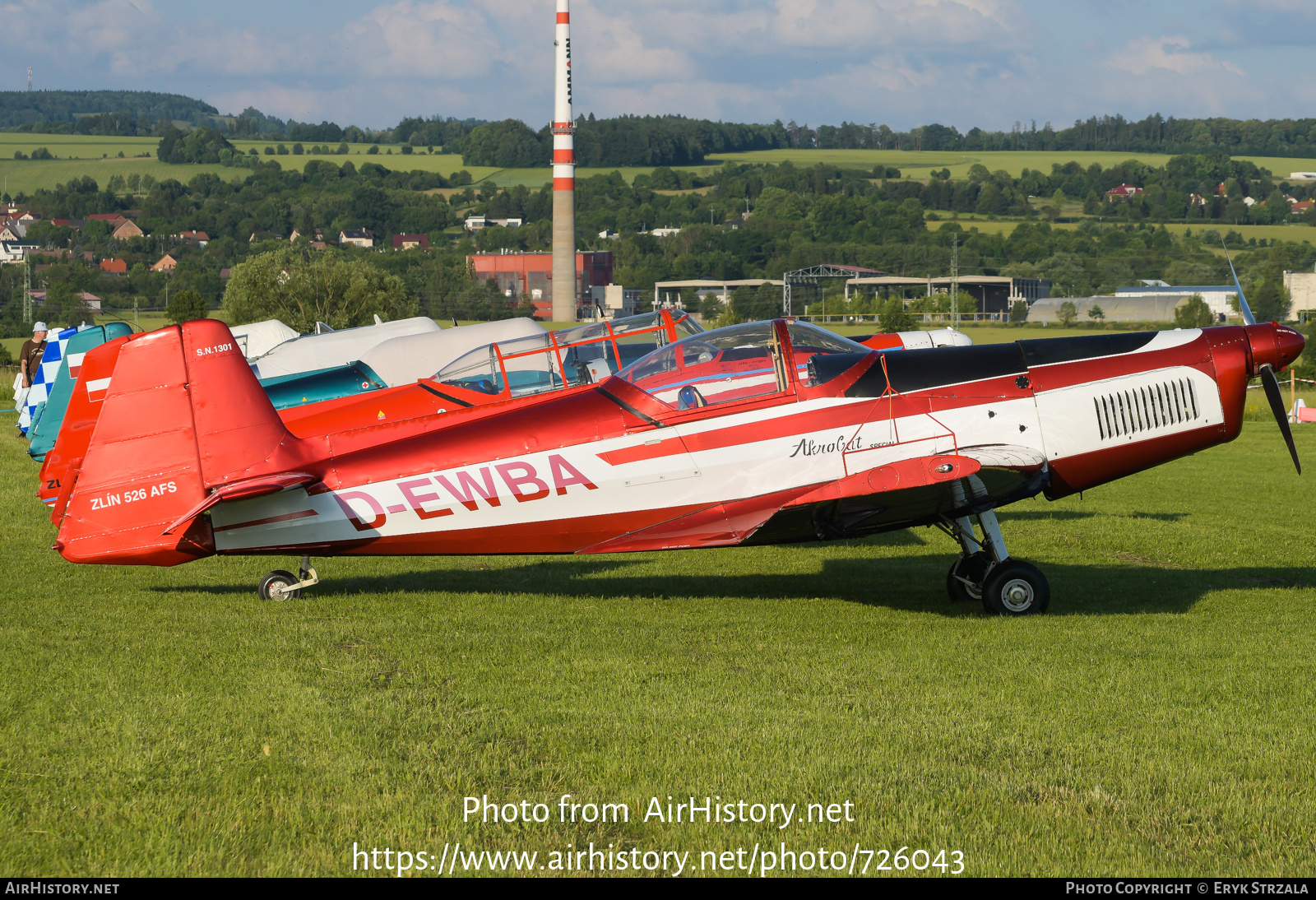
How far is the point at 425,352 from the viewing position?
40.3ft

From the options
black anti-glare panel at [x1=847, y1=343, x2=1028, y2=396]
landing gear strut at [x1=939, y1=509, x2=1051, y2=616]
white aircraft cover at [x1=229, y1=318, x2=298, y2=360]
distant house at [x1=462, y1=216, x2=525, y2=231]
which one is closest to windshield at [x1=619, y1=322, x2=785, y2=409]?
black anti-glare panel at [x1=847, y1=343, x2=1028, y2=396]

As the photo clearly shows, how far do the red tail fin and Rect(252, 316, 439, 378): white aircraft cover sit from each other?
5.94 metres

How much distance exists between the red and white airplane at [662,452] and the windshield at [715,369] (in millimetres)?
14

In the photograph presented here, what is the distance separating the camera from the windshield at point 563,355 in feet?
32.2

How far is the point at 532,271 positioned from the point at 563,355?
360 feet

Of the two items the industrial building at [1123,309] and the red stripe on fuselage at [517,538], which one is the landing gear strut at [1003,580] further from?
the industrial building at [1123,309]

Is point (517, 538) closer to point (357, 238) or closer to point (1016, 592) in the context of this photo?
point (1016, 592)

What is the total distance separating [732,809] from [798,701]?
1519mm

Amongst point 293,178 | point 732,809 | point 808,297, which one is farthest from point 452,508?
point 293,178

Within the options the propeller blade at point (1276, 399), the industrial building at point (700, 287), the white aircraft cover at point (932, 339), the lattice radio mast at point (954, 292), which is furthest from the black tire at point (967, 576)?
the industrial building at point (700, 287)

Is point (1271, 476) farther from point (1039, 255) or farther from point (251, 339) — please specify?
point (1039, 255)

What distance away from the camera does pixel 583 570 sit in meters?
10.1

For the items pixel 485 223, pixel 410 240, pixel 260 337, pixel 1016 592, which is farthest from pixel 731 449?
pixel 485 223

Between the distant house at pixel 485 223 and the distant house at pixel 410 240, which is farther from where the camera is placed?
the distant house at pixel 485 223
